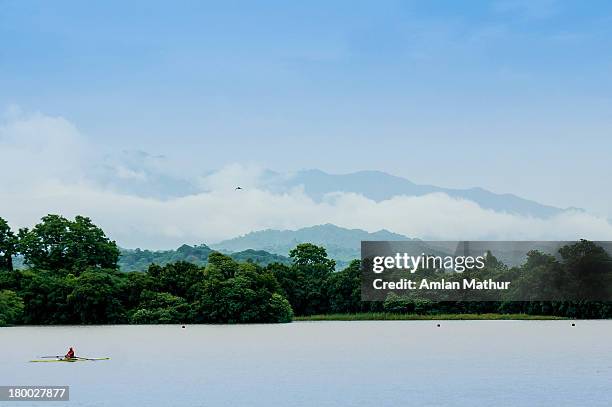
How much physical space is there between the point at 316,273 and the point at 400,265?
12.8 m

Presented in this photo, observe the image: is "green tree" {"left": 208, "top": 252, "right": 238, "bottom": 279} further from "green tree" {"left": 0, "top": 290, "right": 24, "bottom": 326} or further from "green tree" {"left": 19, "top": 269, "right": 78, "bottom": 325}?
"green tree" {"left": 0, "top": 290, "right": 24, "bottom": 326}

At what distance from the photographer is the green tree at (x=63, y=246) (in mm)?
120375

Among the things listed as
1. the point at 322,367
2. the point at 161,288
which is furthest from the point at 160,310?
the point at 322,367

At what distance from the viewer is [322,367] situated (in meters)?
55.0

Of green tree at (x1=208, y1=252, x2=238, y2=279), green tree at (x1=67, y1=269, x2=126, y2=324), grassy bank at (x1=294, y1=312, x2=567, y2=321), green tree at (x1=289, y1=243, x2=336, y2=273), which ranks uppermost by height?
green tree at (x1=289, y1=243, x2=336, y2=273)

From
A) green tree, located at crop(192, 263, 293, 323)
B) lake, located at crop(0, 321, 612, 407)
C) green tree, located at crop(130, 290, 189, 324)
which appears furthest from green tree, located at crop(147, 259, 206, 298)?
lake, located at crop(0, 321, 612, 407)

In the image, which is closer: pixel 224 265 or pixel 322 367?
pixel 322 367

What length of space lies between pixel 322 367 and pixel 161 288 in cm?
5997

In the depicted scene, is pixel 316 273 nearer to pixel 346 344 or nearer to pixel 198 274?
pixel 198 274

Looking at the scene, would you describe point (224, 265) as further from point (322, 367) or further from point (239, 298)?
point (322, 367)

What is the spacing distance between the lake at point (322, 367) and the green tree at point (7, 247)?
27.0 metres

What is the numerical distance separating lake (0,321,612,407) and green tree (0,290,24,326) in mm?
9156

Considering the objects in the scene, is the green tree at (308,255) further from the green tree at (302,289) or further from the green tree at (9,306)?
the green tree at (9,306)

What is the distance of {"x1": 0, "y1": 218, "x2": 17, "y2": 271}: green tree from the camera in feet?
398
